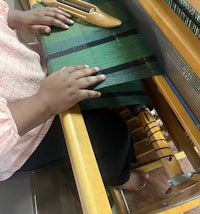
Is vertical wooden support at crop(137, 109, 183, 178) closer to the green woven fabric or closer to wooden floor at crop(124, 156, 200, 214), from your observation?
the green woven fabric

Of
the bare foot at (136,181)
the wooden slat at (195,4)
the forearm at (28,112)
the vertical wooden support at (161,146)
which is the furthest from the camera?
the bare foot at (136,181)

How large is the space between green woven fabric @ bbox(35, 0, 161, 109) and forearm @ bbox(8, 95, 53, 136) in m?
0.09

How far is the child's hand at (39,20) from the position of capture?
71 centimetres

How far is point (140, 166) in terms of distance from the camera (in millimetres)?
1182

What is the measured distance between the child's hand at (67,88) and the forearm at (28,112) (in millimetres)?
11

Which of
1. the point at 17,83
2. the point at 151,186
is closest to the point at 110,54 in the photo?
the point at 17,83

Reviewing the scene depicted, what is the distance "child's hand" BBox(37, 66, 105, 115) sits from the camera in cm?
55

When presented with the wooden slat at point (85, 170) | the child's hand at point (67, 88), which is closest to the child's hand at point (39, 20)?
the child's hand at point (67, 88)

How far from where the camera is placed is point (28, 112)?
0.56 metres

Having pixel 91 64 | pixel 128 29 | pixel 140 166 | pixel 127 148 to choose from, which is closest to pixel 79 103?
pixel 91 64

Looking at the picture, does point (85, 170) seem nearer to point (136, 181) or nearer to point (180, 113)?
point (180, 113)

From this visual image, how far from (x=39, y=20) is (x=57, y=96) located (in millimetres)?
285

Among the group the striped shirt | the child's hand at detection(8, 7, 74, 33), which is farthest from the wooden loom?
the child's hand at detection(8, 7, 74, 33)

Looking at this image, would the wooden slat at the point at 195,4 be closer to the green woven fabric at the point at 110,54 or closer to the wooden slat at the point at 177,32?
the wooden slat at the point at 177,32
